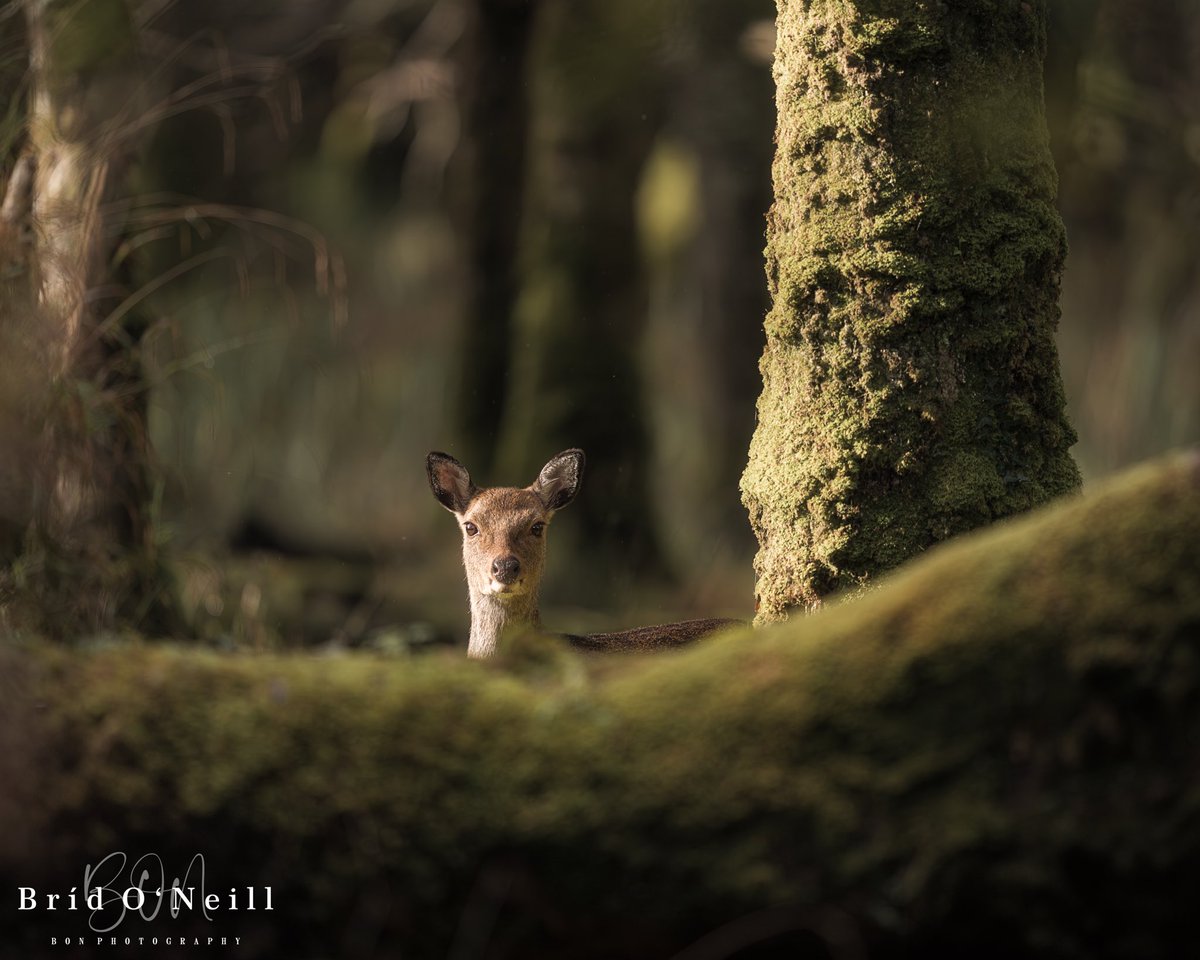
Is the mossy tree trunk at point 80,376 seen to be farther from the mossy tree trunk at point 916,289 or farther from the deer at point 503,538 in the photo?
the mossy tree trunk at point 916,289

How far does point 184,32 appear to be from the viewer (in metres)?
17.5

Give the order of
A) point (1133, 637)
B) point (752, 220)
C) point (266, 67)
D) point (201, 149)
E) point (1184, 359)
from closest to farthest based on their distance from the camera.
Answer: point (1133, 637), point (266, 67), point (1184, 359), point (752, 220), point (201, 149)

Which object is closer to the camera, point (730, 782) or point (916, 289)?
point (730, 782)

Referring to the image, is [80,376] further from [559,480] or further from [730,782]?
[730,782]

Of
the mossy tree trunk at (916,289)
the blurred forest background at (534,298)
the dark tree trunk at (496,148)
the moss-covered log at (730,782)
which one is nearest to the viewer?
the moss-covered log at (730,782)

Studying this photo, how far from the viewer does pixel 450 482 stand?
24.4 feet

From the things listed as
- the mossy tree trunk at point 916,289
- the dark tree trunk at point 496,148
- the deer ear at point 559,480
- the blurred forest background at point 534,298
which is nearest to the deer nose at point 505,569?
the deer ear at point 559,480

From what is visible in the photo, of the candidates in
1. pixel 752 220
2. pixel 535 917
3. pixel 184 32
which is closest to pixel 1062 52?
pixel 752 220

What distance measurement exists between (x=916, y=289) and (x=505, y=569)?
2.59 m

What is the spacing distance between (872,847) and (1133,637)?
27.0 inches

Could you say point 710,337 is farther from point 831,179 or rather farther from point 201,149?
point 831,179

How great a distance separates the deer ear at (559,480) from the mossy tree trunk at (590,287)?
438 centimetres

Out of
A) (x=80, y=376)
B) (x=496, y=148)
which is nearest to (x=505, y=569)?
(x=80, y=376)

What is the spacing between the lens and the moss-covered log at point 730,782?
3207mm
